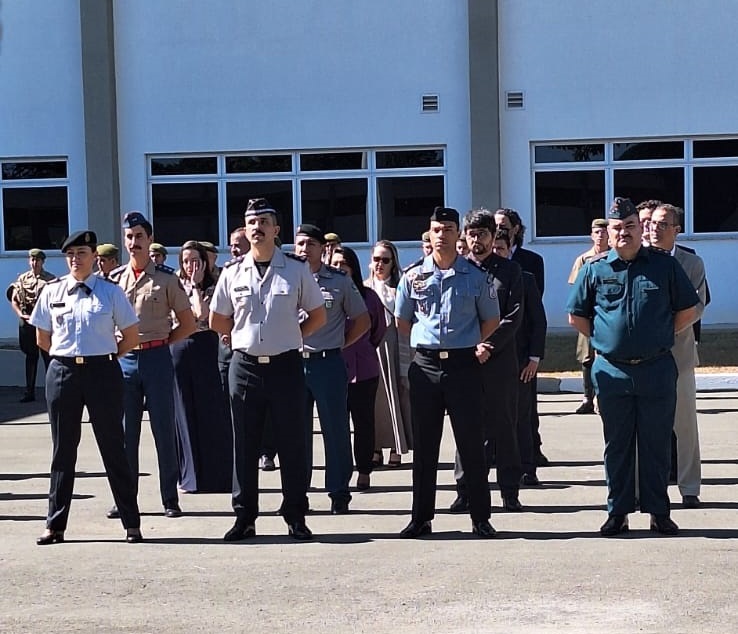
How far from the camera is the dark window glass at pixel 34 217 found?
77.7 ft

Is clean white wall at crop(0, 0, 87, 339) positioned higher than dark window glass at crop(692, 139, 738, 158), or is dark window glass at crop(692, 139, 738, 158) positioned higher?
clean white wall at crop(0, 0, 87, 339)

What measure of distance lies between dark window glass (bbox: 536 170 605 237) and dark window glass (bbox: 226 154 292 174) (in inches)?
177

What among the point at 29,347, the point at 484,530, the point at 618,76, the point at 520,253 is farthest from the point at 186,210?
the point at 484,530

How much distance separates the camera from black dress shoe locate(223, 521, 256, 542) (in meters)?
8.23

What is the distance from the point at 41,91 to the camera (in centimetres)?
2339

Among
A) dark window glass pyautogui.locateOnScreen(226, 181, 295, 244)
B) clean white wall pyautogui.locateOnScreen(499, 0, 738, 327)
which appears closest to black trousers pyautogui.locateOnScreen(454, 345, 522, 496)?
clean white wall pyautogui.locateOnScreen(499, 0, 738, 327)

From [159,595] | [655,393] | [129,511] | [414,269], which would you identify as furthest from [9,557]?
[655,393]

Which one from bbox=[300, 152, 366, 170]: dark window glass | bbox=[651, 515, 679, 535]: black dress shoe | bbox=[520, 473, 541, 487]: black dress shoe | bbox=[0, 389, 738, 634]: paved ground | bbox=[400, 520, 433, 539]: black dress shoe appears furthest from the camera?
bbox=[300, 152, 366, 170]: dark window glass

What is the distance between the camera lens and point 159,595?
6.85 m

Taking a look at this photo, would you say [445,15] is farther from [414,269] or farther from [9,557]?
[9,557]

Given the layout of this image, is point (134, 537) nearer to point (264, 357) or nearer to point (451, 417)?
point (264, 357)

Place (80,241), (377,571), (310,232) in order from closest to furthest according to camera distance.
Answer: (377,571) → (80,241) → (310,232)

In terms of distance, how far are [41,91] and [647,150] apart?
1081 centimetres

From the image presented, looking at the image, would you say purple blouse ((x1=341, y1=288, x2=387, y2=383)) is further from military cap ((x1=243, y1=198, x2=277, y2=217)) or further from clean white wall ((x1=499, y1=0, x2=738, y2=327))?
clean white wall ((x1=499, y1=0, x2=738, y2=327))
